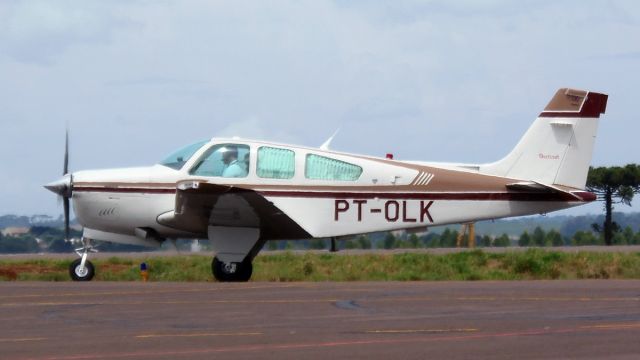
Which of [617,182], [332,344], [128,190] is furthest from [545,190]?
[617,182]

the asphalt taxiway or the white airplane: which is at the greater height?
the white airplane

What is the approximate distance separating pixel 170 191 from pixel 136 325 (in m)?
7.58

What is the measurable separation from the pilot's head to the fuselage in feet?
0.05

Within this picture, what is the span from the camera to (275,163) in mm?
18375

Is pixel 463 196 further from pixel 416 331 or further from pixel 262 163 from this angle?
pixel 416 331

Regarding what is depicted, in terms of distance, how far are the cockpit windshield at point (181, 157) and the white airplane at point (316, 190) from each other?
21mm

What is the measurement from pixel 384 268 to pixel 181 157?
5.46 m

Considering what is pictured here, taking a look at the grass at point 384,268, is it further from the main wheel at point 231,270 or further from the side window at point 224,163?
the side window at point 224,163

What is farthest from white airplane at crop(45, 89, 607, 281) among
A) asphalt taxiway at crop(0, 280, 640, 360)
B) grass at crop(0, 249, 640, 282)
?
asphalt taxiway at crop(0, 280, 640, 360)

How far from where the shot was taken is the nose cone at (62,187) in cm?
1891

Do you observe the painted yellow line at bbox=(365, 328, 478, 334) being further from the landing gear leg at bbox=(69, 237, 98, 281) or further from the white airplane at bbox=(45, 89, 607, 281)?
the landing gear leg at bbox=(69, 237, 98, 281)

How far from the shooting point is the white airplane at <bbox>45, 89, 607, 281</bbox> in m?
18.3

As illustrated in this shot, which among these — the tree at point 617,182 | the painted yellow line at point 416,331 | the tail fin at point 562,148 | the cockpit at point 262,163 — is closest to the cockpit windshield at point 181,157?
the cockpit at point 262,163

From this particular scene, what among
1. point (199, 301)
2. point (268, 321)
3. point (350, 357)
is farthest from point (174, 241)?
point (350, 357)
